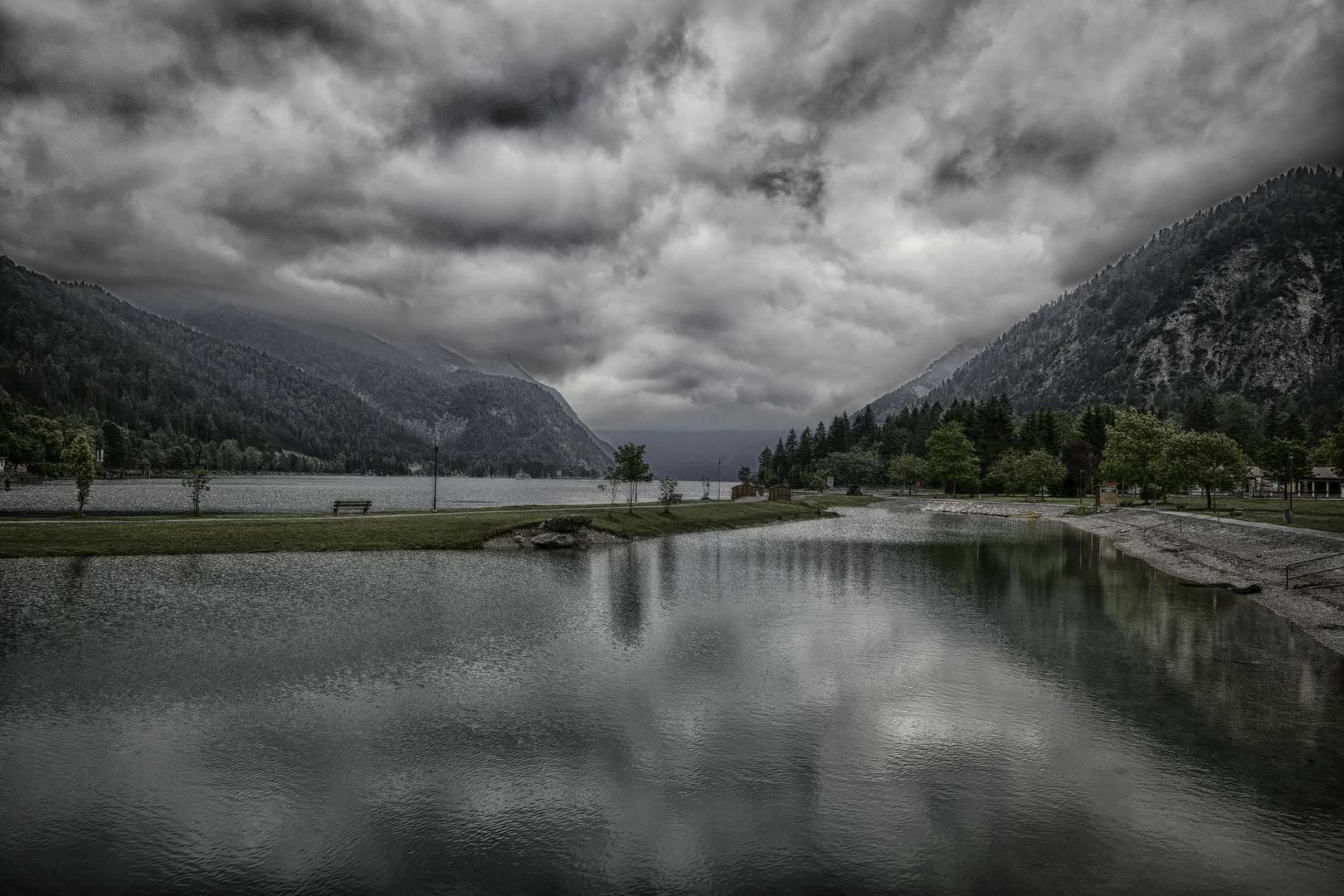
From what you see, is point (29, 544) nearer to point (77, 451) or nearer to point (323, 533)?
point (323, 533)

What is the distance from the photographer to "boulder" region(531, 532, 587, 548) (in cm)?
5662

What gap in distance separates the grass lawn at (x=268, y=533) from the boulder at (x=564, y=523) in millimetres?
1830

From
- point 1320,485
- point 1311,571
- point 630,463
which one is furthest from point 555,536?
point 1320,485

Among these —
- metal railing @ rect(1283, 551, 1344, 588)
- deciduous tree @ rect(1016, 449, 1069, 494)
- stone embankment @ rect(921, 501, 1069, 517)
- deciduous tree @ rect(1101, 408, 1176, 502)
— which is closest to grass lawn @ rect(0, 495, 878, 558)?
metal railing @ rect(1283, 551, 1344, 588)

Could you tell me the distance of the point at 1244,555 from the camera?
48094mm

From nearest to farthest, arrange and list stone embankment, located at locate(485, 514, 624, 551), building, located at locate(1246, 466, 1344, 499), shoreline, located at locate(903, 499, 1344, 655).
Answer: shoreline, located at locate(903, 499, 1344, 655) < stone embankment, located at locate(485, 514, 624, 551) < building, located at locate(1246, 466, 1344, 499)

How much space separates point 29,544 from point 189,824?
45790mm

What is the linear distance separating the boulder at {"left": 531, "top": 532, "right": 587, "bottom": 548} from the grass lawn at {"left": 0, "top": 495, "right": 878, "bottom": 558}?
2.81 m

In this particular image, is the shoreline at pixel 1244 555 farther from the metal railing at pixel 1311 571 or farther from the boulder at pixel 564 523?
the boulder at pixel 564 523

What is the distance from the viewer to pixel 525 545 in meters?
56.2

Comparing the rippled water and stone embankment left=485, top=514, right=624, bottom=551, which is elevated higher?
stone embankment left=485, top=514, right=624, bottom=551

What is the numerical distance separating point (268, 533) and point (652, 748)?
152ft

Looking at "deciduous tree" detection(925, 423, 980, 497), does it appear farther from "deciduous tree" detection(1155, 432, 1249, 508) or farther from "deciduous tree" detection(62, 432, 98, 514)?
"deciduous tree" detection(62, 432, 98, 514)

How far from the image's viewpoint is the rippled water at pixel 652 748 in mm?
10531
